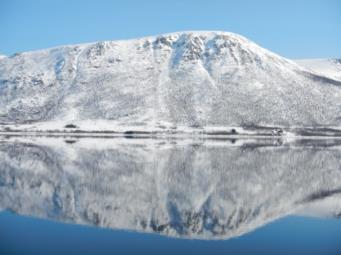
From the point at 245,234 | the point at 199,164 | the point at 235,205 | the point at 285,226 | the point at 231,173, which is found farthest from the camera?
the point at 199,164

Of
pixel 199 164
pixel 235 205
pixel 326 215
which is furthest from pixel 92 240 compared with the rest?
pixel 199 164

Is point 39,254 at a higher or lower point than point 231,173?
higher

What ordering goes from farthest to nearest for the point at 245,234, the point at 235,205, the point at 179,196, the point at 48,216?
the point at 179,196
the point at 235,205
the point at 48,216
the point at 245,234

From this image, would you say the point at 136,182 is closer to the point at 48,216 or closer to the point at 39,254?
the point at 48,216

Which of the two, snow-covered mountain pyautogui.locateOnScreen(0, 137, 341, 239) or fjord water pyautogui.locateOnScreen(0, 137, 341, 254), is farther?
snow-covered mountain pyautogui.locateOnScreen(0, 137, 341, 239)
